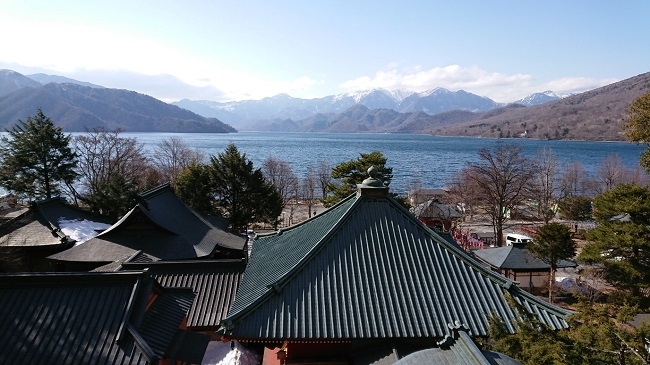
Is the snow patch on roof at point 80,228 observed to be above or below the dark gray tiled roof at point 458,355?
below

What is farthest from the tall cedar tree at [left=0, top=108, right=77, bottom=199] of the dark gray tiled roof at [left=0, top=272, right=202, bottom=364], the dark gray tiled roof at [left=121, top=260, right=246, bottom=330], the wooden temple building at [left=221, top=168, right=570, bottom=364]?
the wooden temple building at [left=221, top=168, right=570, bottom=364]

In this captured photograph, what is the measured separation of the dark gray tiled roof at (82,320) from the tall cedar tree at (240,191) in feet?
65.7

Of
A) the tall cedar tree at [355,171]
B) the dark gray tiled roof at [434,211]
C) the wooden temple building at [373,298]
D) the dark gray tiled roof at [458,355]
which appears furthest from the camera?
the dark gray tiled roof at [434,211]

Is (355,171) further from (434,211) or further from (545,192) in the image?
(545,192)

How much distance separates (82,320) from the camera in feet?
27.4

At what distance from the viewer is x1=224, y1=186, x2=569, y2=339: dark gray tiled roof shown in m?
7.24

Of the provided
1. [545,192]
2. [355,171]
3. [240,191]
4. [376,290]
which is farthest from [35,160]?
[545,192]

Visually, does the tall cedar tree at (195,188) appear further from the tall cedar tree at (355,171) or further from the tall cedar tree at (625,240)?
the tall cedar tree at (625,240)

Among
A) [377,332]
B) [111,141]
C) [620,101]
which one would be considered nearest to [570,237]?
[377,332]

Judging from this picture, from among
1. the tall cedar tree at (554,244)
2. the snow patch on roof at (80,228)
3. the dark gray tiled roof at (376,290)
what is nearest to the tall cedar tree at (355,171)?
the tall cedar tree at (554,244)

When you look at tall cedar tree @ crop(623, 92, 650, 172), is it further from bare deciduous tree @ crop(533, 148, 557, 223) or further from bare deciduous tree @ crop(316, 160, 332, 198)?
bare deciduous tree @ crop(316, 160, 332, 198)

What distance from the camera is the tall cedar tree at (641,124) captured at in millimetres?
12523

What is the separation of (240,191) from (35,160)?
15.5 metres

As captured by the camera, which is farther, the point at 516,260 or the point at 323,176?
the point at 323,176
